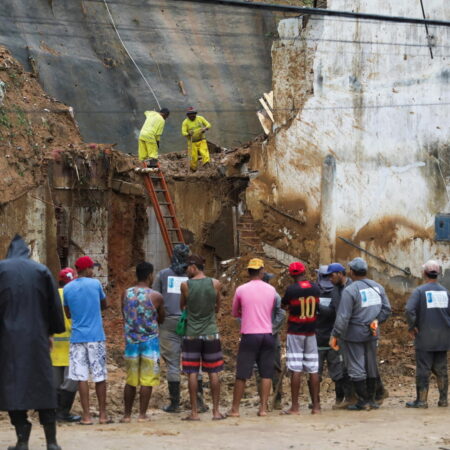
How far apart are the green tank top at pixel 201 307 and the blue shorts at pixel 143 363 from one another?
0.51m

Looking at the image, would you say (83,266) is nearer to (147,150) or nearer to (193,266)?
(193,266)

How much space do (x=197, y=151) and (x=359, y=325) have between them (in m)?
8.30

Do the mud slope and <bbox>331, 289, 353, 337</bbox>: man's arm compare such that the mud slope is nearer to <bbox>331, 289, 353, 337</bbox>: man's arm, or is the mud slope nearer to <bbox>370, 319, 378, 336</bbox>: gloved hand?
<bbox>331, 289, 353, 337</bbox>: man's arm

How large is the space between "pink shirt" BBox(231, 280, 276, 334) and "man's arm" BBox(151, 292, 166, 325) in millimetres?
919

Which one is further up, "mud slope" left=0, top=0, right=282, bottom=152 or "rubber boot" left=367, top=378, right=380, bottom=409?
"mud slope" left=0, top=0, right=282, bottom=152

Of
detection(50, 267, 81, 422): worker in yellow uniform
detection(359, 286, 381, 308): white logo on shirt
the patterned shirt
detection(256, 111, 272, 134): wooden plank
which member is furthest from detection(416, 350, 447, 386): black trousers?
detection(256, 111, 272, 134): wooden plank

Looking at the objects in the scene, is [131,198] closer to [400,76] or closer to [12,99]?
[12,99]

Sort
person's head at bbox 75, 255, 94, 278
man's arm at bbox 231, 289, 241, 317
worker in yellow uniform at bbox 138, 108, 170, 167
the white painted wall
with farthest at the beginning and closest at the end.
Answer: worker in yellow uniform at bbox 138, 108, 170, 167 < the white painted wall < man's arm at bbox 231, 289, 241, 317 < person's head at bbox 75, 255, 94, 278

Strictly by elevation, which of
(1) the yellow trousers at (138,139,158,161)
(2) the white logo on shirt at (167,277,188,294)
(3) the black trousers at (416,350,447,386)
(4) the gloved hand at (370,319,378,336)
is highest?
(1) the yellow trousers at (138,139,158,161)

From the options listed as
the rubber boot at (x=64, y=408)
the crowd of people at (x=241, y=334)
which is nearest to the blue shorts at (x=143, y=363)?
the crowd of people at (x=241, y=334)

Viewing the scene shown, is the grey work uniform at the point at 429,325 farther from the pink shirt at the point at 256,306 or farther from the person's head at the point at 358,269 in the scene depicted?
the pink shirt at the point at 256,306

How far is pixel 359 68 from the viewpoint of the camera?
17.7 m

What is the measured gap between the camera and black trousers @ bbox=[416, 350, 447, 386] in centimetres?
1210

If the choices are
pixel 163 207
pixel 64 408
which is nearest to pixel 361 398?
pixel 64 408
